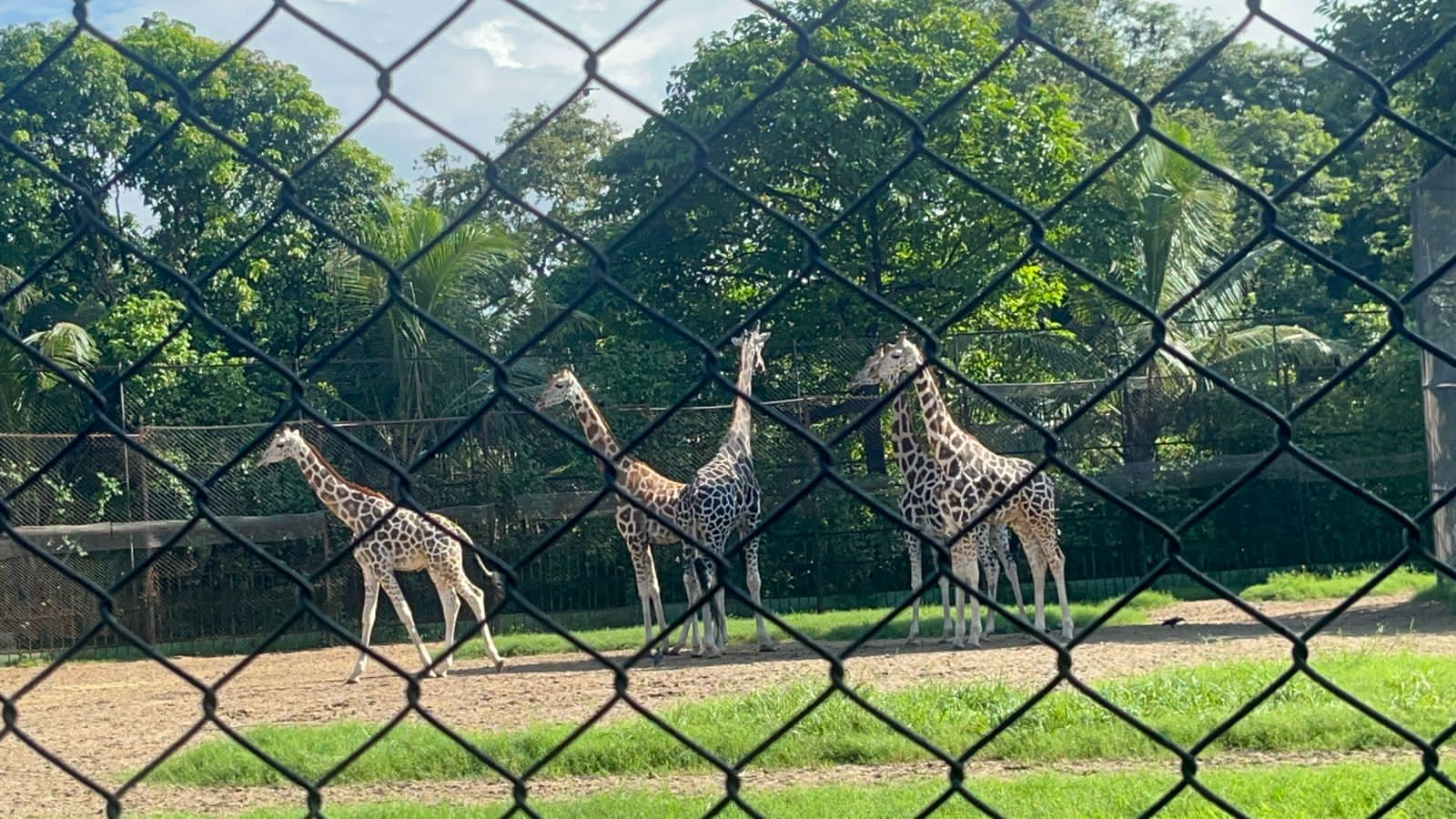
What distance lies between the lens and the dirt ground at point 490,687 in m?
6.29

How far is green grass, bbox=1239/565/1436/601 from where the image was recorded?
1213 centimetres

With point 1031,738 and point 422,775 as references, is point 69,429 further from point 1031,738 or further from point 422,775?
point 1031,738

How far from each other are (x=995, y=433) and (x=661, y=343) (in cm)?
338

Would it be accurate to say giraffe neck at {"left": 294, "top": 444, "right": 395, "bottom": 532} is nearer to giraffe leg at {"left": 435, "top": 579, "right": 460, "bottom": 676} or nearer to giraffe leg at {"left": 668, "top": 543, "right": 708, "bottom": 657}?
giraffe leg at {"left": 435, "top": 579, "right": 460, "bottom": 676}

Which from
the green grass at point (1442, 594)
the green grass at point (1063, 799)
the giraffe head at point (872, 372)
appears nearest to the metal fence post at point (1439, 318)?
the green grass at point (1442, 594)

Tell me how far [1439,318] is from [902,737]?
6014 millimetres

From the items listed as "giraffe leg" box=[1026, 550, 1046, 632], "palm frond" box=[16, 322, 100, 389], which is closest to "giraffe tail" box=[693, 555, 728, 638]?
"giraffe leg" box=[1026, 550, 1046, 632]

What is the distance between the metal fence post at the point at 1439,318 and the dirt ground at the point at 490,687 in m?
0.95

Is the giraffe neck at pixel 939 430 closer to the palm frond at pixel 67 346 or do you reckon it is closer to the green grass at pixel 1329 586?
the green grass at pixel 1329 586

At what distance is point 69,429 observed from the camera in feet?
49.0

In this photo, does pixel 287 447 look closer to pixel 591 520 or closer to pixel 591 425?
pixel 591 425

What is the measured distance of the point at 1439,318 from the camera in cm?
1034

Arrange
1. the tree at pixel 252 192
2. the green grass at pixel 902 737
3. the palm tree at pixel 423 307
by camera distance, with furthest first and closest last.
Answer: the tree at pixel 252 192, the palm tree at pixel 423 307, the green grass at pixel 902 737

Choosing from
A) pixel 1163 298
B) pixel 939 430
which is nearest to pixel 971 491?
pixel 939 430
